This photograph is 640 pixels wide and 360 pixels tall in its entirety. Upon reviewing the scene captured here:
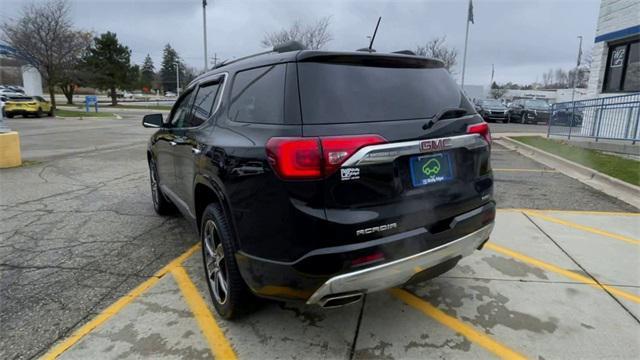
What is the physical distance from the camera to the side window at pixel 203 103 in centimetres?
321

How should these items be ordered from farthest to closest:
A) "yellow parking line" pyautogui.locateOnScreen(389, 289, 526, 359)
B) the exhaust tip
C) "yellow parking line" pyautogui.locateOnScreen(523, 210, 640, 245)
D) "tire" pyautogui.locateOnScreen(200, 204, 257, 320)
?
"yellow parking line" pyautogui.locateOnScreen(523, 210, 640, 245) → "tire" pyautogui.locateOnScreen(200, 204, 257, 320) → "yellow parking line" pyautogui.locateOnScreen(389, 289, 526, 359) → the exhaust tip

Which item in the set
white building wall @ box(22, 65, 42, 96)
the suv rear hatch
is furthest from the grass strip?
white building wall @ box(22, 65, 42, 96)

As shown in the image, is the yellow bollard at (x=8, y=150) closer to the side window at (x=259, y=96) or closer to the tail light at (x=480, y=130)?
the side window at (x=259, y=96)

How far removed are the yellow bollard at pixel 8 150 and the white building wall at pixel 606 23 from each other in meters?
15.4

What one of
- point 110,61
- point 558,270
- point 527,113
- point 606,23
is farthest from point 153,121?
point 110,61

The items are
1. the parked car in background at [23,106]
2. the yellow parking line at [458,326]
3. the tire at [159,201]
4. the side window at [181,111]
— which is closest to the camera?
the yellow parking line at [458,326]

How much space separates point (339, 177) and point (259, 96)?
31.9 inches

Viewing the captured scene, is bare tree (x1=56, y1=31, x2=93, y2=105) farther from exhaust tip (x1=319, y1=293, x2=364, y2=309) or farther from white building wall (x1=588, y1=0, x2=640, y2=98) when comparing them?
exhaust tip (x1=319, y1=293, x2=364, y2=309)

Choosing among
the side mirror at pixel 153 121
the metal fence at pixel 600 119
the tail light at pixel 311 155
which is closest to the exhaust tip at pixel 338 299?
the tail light at pixel 311 155

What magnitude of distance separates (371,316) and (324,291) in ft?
3.11

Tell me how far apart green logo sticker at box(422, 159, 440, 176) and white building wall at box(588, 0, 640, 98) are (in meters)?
11.5

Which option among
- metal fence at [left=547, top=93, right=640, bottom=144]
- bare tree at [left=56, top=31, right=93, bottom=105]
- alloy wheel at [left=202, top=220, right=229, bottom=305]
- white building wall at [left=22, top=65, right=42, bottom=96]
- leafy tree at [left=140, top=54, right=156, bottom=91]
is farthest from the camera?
leafy tree at [left=140, top=54, right=156, bottom=91]

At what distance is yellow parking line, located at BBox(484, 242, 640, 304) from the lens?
127 inches

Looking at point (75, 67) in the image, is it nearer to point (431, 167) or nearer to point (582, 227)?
point (582, 227)
